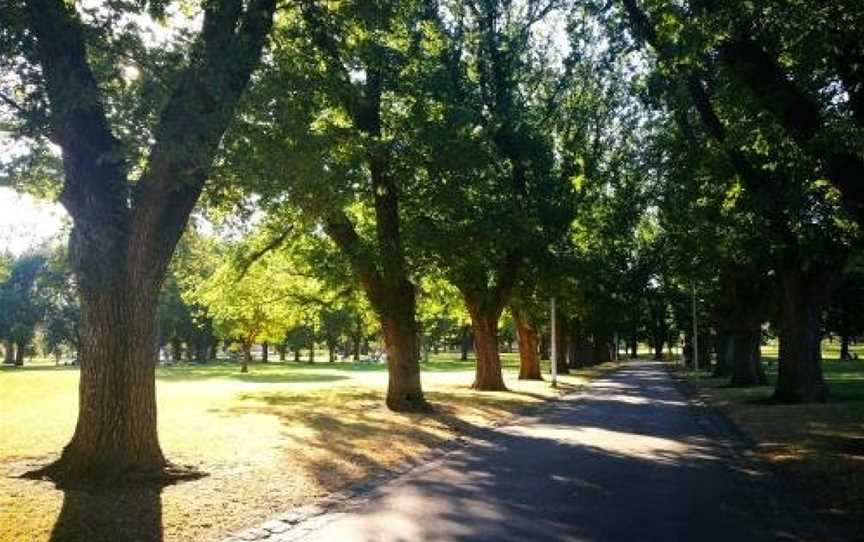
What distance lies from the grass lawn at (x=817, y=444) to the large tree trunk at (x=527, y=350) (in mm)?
13977

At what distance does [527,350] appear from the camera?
43.1 m

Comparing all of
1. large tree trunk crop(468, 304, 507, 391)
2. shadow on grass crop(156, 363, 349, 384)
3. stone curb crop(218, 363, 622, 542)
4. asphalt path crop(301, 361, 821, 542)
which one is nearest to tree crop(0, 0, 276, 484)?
stone curb crop(218, 363, 622, 542)

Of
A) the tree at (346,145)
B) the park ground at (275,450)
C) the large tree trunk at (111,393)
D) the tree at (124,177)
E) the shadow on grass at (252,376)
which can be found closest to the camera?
the park ground at (275,450)

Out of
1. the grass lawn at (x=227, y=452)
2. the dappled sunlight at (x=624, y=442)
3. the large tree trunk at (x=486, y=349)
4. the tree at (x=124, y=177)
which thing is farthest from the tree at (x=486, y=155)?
the tree at (x=124, y=177)

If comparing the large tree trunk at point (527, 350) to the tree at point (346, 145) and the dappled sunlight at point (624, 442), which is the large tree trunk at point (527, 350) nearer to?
the tree at point (346, 145)

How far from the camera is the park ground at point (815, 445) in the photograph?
402 inches

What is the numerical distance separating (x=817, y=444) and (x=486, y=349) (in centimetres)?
1874

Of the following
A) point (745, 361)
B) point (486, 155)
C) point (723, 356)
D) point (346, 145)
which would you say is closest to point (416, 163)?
point (486, 155)

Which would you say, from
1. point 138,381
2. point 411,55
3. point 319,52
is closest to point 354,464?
point 138,381

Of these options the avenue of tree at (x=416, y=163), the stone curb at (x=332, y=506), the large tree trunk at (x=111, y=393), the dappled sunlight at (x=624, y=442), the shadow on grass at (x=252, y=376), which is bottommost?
the stone curb at (x=332, y=506)

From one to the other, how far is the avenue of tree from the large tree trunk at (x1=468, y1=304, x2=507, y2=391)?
0.42ft

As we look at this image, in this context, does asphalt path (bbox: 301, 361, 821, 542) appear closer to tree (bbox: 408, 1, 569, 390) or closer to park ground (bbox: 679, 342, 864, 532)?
park ground (bbox: 679, 342, 864, 532)

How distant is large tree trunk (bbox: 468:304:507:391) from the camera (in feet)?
108

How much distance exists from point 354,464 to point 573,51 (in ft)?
70.4
